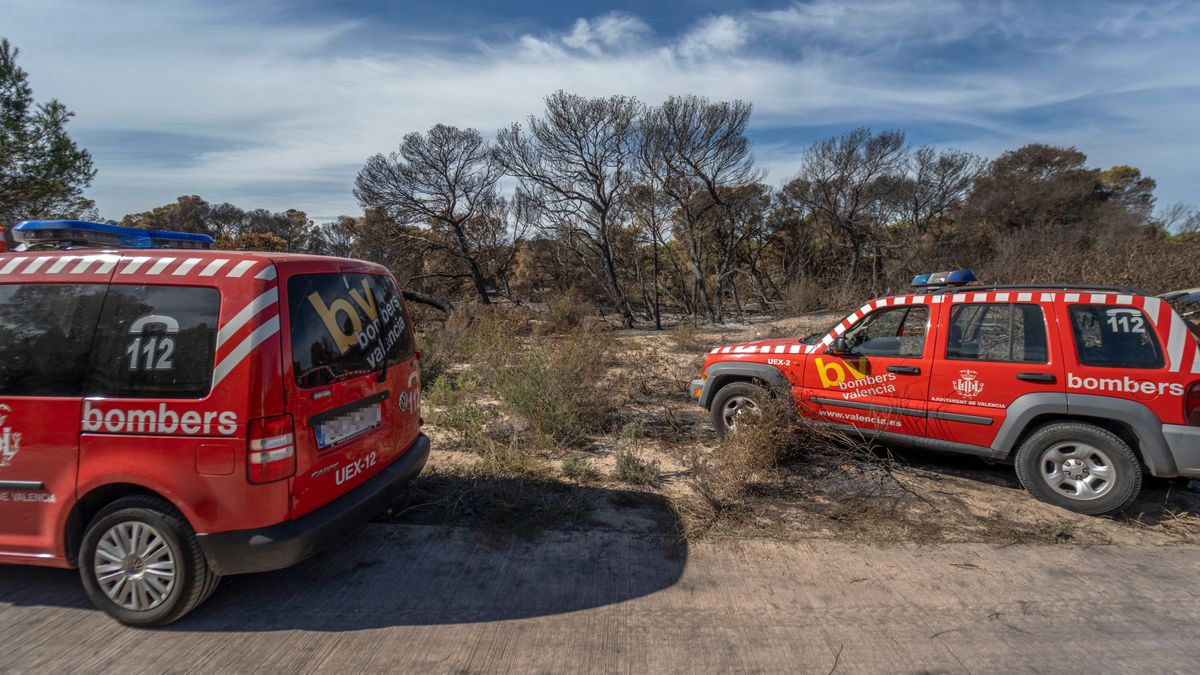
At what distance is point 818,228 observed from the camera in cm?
2853

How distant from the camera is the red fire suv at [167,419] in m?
2.77

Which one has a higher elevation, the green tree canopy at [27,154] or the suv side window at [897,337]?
the green tree canopy at [27,154]

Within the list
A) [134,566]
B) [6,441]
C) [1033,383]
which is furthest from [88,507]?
[1033,383]

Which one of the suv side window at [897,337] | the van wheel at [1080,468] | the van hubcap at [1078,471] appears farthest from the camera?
the suv side window at [897,337]

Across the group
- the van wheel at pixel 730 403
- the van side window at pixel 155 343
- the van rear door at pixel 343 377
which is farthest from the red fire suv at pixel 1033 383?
the van side window at pixel 155 343

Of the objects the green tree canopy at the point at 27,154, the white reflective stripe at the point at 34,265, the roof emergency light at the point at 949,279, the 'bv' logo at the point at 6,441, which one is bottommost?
the 'bv' logo at the point at 6,441

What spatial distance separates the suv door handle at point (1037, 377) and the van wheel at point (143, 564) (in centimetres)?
565

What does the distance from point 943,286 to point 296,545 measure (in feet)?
18.3

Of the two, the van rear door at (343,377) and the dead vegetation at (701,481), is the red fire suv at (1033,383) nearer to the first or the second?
the dead vegetation at (701,481)

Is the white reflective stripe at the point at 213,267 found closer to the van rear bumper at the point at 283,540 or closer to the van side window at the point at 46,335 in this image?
the van side window at the point at 46,335

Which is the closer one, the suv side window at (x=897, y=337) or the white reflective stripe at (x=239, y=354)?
the white reflective stripe at (x=239, y=354)

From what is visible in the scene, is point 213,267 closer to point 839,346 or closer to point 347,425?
point 347,425

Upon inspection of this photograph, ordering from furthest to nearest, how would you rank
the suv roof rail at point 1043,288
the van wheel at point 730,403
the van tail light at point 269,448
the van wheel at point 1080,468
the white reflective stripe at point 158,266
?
1. the van wheel at point 730,403
2. the suv roof rail at point 1043,288
3. the van wheel at point 1080,468
4. the white reflective stripe at point 158,266
5. the van tail light at point 269,448

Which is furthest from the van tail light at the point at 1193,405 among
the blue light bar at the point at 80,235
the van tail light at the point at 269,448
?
the blue light bar at the point at 80,235
